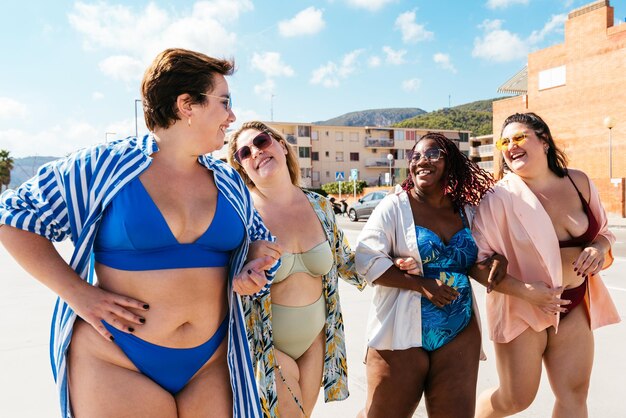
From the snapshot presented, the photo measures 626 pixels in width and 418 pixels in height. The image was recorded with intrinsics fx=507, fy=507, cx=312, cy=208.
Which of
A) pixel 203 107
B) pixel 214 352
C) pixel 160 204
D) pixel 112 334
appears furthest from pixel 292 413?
pixel 203 107

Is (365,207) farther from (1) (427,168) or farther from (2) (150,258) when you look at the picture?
(2) (150,258)

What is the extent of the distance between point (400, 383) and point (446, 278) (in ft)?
1.94

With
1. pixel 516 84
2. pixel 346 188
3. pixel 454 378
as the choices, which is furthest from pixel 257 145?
pixel 516 84

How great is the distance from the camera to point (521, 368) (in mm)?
2881

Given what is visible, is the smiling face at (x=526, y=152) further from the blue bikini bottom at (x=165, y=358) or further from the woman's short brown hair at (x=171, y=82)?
the blue bikini bottom at (x=165, y=358)

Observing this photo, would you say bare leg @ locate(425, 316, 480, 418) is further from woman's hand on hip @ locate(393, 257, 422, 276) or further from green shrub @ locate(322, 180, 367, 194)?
green shrub @ locate(322, 180, 367, 194)

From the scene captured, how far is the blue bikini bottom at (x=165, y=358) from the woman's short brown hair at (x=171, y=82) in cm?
79

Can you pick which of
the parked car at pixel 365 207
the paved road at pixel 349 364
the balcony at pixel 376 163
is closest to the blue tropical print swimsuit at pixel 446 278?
the paved road at pixel 349 364

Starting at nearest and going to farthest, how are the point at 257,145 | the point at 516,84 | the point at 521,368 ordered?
the point at 257,145 < the point at 521,368 < the point at 516,84

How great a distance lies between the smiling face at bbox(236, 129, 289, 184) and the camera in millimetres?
2760

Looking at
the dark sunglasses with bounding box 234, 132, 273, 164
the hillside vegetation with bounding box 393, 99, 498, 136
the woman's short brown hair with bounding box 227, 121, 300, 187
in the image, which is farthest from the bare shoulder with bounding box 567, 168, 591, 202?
the hillside vegetation with bounding box 393, 99, 498, 136

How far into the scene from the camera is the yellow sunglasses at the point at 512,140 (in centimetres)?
293

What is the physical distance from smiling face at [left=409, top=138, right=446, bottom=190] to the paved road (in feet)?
5.41

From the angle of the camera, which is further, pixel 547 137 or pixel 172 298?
pixel 547 137
